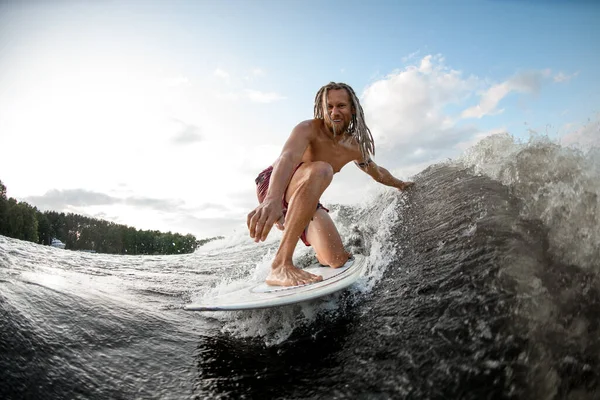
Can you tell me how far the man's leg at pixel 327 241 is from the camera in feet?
9.98

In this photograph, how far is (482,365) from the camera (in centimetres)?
150

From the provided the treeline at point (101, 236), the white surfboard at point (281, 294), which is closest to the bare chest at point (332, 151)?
the white surfboard at point (281, 294)

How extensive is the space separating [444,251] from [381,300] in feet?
2.09

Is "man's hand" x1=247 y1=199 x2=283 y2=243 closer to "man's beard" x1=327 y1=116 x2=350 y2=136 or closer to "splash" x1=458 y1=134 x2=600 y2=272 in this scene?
"man's beard" x1=327 y1=116 x2=350 y2=136

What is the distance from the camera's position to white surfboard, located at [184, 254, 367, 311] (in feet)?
6.93

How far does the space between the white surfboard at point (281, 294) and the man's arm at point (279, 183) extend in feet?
1.28

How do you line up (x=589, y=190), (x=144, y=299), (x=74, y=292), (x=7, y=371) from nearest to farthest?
(x=7, y=371)
(x=589, y=190)
(x=74, y=292)
(x=144, y=299)

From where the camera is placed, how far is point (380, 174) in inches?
174

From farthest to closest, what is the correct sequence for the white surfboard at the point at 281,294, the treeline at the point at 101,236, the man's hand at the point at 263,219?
the treeline at the point at 101,236 < the man's hand at the point at 263,219 < the white surfboard at the point at 281,294

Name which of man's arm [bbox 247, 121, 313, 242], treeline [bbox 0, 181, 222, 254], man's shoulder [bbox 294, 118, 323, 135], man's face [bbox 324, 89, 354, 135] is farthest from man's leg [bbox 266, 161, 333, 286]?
treeline [bbox 0, 181, 222, 254]

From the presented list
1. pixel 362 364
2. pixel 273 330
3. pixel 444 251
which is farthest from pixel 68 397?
pixel 444 251

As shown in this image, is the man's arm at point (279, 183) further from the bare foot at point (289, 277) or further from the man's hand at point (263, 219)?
the bare foot at point (289, 277)

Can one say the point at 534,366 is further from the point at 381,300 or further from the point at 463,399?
the point at 381,300

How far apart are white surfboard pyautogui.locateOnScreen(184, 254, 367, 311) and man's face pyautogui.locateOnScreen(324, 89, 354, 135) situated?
1233 mm
